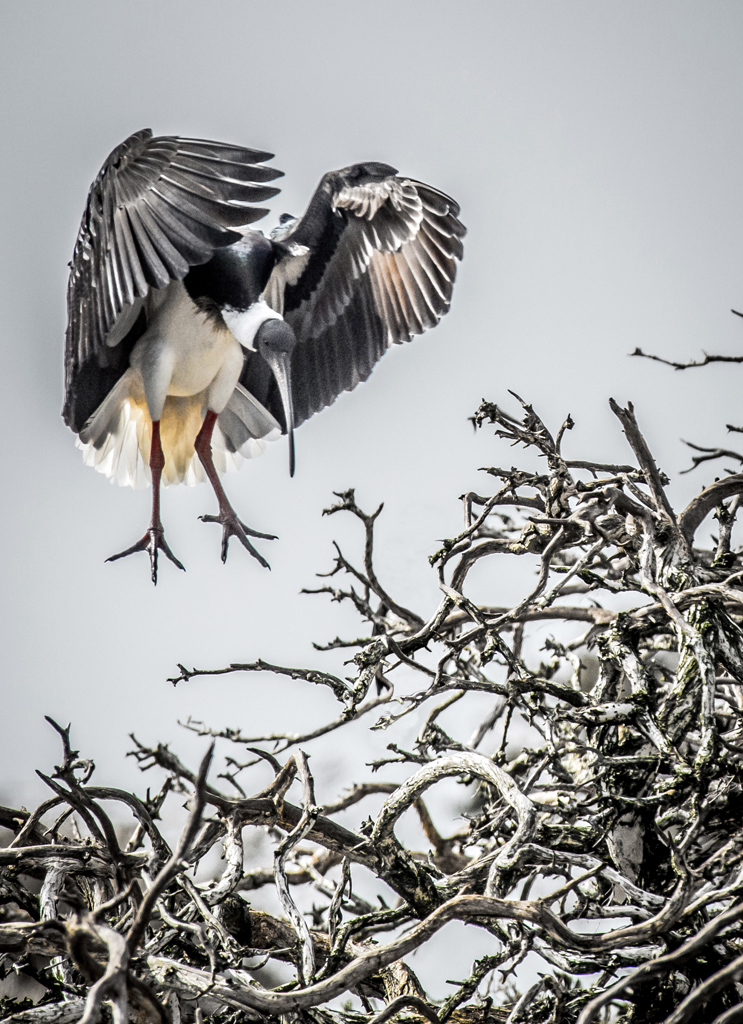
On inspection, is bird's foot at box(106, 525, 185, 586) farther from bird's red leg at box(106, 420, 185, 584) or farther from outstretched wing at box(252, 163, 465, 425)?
outstretched wing at box(252, 163, 465, 425)

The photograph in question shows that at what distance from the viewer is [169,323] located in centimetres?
384

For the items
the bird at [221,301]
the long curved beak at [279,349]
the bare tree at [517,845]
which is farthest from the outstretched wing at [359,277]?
the bare tree at [517,845]

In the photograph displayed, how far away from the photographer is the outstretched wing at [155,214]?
3.25 m

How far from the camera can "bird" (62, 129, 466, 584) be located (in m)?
3.29

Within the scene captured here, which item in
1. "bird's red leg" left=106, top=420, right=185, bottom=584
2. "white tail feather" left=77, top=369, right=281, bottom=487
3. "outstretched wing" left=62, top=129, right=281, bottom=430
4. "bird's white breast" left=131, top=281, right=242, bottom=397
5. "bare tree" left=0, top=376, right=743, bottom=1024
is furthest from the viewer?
"white tail feather" left=77, top=369, right=281, bottom=487

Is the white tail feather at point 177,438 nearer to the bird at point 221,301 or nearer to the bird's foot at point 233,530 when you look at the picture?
the bird at point 221,301

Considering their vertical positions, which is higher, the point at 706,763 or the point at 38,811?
the point at 706,763

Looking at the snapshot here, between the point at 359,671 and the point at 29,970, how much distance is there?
3.03ft

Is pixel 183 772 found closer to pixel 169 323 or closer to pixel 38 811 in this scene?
pixel 38 811

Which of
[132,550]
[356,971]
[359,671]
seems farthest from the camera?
[132,550]

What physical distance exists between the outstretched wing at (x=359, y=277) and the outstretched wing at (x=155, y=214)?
0.65 metres

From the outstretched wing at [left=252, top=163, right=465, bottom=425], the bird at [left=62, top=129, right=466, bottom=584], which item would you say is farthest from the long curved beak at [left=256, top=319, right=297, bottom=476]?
the outstretched wing at [left=252, top=163, right=465, bottom=425]

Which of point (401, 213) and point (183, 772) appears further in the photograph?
point (401, 213)

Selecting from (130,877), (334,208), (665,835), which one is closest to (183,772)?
(130,877)
